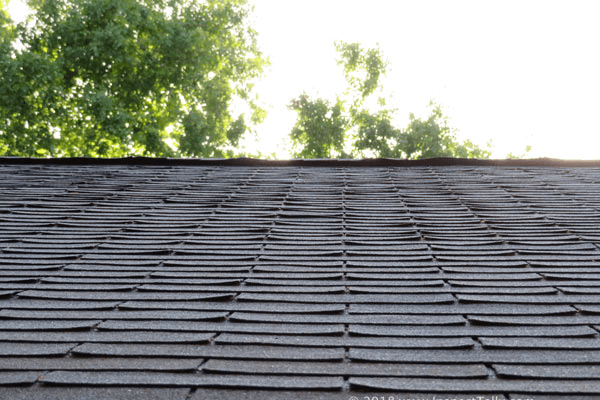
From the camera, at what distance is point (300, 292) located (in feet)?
7.14

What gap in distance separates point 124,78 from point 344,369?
21.3 m

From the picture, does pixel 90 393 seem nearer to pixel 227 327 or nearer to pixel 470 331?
pixel 227 327

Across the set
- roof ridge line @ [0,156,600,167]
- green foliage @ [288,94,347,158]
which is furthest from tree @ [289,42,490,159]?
roof ridge line @ [0,156,600,167]

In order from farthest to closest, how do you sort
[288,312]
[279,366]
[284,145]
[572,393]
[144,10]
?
[284,145] → [144,10] → [288,312] → [279,366] → [572,393]

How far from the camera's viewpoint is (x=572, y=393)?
1431 mm

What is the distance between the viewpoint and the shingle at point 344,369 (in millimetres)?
1552

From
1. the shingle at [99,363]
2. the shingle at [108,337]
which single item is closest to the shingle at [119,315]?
the shingle at [108,337]

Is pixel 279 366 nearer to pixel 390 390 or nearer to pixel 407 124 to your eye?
pixel 390 390

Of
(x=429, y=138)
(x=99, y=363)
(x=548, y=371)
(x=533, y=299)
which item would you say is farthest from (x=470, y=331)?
(x=429, y=138)

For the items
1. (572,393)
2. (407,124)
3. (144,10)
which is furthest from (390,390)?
(407,124)

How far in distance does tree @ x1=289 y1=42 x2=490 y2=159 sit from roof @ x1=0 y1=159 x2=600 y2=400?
59.3 ft

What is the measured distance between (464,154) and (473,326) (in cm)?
2202

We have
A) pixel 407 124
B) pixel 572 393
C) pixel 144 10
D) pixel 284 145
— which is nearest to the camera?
pixel 572 393

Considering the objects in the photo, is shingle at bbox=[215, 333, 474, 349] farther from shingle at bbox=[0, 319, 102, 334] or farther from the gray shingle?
shingle at bbox=[0, 319, 102, 334]
